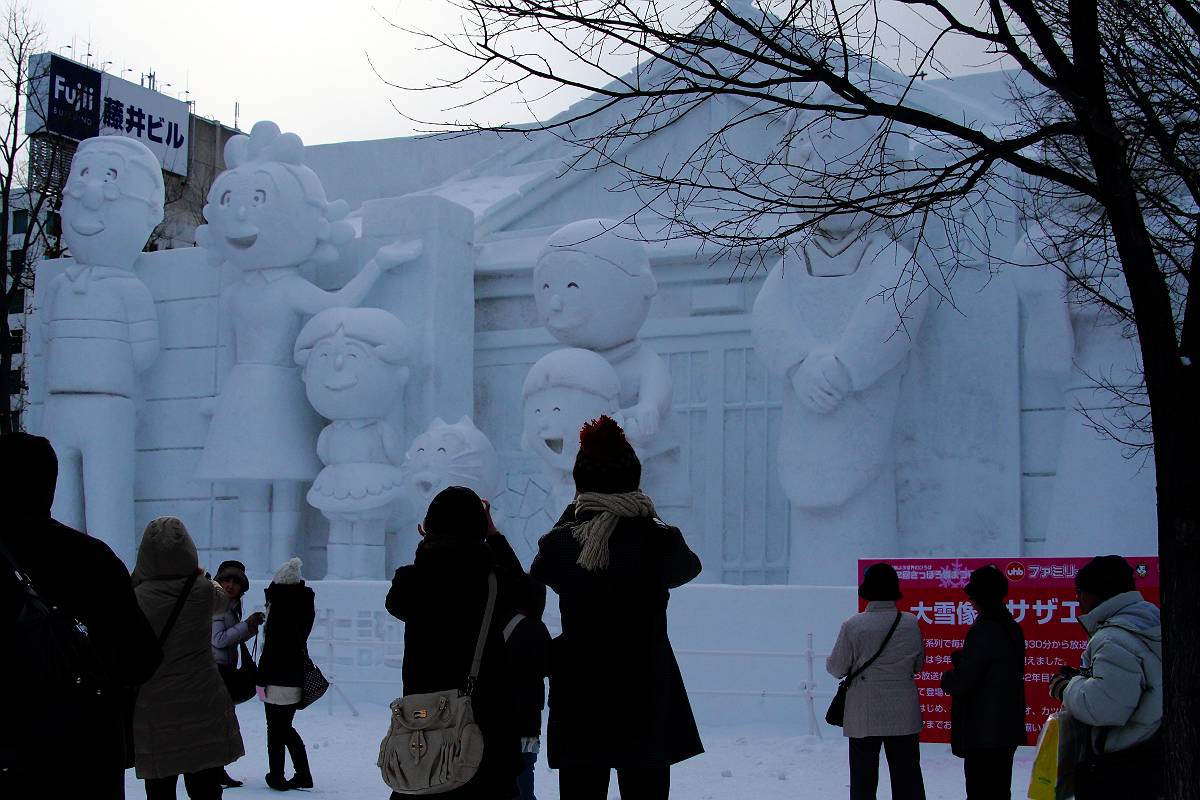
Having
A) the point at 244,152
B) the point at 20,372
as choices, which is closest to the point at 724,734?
the point at 244,152

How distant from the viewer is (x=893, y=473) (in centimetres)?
869

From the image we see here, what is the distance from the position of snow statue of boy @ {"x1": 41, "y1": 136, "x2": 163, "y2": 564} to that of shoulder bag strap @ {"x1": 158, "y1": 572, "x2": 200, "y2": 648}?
23.0 ft

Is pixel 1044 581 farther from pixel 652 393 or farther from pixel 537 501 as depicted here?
pixel 537 501

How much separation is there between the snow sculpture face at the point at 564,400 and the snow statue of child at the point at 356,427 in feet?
5.22

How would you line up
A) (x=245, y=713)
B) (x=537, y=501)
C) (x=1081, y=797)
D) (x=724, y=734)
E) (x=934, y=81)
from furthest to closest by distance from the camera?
(x=934, y=81), (x=537, y=501), (x=245, y=713), (x=724, y=734), (x=1081, y=797)

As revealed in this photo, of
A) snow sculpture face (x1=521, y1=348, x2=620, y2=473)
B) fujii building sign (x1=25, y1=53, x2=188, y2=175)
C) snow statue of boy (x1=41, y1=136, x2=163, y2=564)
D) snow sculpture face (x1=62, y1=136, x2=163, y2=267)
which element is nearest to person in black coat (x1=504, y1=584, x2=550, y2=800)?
snow sculpture face (x1=521, y1=348, x2=620, y2=473)

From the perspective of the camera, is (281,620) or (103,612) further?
(281,620)

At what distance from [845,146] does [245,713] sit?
4.84 m

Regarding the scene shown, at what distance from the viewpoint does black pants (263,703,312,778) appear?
587 centimetres

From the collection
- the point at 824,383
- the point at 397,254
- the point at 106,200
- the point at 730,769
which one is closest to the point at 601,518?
the point at 730,769

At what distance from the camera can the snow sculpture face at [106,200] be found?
11.0 meters

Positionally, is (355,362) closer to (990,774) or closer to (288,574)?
(288,574)

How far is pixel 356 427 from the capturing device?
33.2 feet

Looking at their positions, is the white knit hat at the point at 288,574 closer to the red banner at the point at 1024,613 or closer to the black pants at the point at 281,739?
the black pants at the point at 281,739
